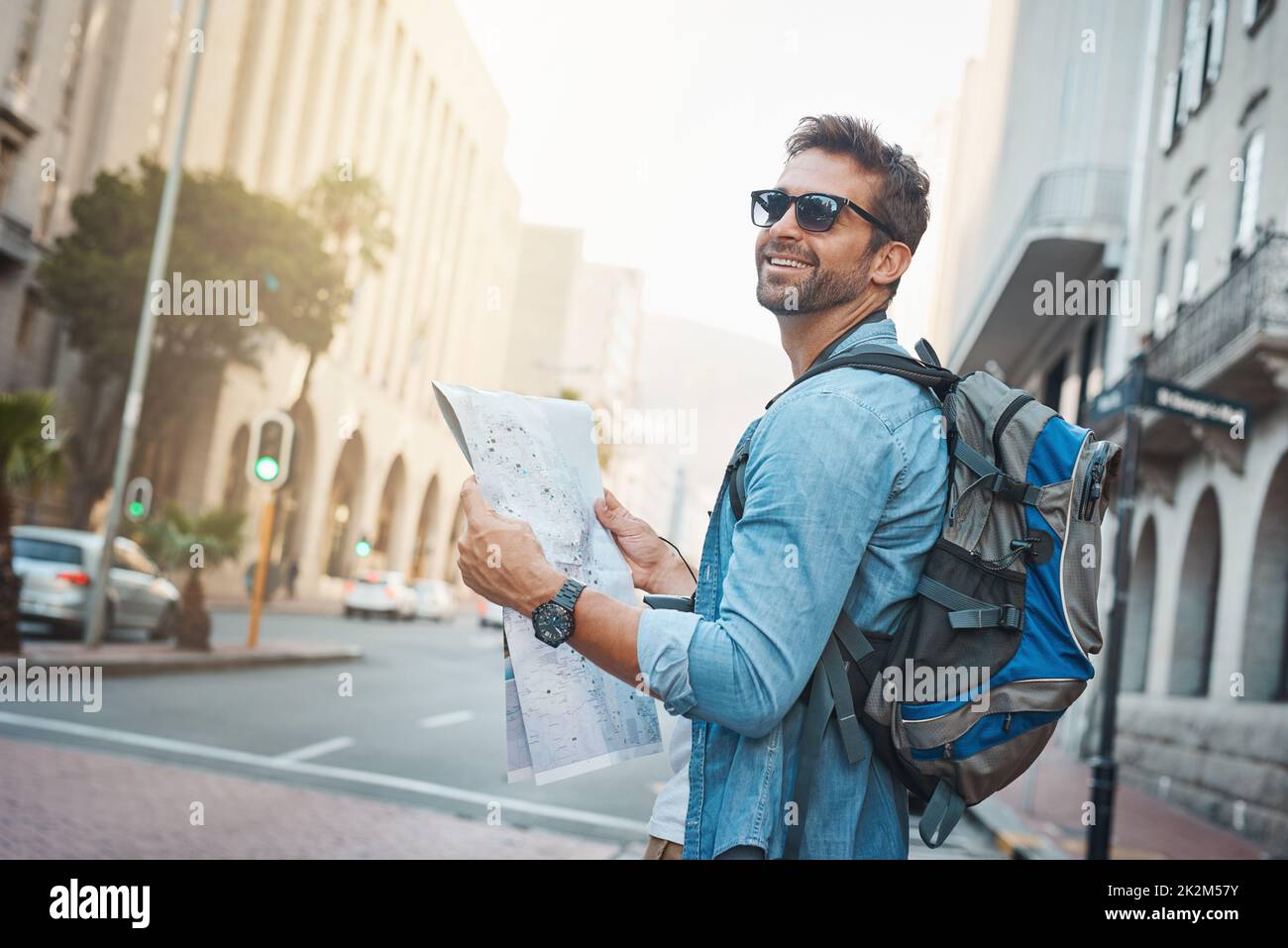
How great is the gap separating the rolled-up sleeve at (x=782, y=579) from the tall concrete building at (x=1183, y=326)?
536cm

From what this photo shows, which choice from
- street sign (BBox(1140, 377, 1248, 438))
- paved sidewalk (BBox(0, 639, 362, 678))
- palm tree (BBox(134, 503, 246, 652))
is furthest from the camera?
palm tree (BBox(134, 503, 246, 652))

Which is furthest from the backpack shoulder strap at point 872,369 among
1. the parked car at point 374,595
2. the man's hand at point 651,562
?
the parked car at point 374,595

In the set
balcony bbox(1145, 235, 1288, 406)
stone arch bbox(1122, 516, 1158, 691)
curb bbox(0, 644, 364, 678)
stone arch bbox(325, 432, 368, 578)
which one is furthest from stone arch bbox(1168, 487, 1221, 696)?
stone arch bbox(325, 432, 368, 578)

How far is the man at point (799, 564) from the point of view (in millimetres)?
1771

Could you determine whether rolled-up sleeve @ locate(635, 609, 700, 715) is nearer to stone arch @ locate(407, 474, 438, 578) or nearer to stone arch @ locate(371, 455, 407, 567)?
stone arch @ locate(371, 455, 407, 567)

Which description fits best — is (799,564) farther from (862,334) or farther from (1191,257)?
(1191,257)

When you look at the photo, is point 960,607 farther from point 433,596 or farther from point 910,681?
point 433,596

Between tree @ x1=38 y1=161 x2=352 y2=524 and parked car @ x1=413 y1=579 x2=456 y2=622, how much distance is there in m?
10.4

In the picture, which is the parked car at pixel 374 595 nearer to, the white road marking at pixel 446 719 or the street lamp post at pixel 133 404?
the street lamp post at pixel 133 404

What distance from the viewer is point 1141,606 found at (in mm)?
20469

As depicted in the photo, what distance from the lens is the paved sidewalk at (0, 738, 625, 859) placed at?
7.01 metres

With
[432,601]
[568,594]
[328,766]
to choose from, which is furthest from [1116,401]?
[432,601]
